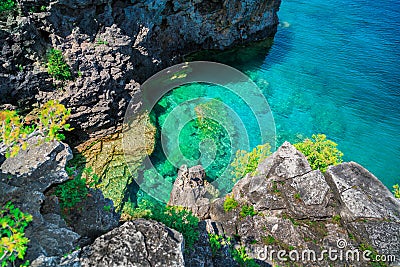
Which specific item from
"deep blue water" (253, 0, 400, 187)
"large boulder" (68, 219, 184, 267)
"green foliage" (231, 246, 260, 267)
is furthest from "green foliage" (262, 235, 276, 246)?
"deep blue water" (253, 0, 400, 187)

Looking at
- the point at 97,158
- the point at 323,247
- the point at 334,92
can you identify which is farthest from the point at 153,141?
the point at 334,92

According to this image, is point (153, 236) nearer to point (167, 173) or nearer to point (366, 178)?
point (366, 178)

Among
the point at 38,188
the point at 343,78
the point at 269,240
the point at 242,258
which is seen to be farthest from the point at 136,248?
the point at 343,78

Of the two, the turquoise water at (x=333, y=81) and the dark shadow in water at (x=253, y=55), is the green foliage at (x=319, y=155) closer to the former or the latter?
the turquoise water at (x=333, y=81)

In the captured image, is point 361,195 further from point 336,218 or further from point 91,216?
point 91,216

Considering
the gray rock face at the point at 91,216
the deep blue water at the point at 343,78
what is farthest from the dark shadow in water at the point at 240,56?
the gray rock face at the point at 91,216

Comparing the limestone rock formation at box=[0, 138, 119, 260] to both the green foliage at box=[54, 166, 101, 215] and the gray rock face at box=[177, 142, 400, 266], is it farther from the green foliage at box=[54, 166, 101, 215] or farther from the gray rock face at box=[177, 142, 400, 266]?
the gray rock face at box=[177, 142, 400, 266]
